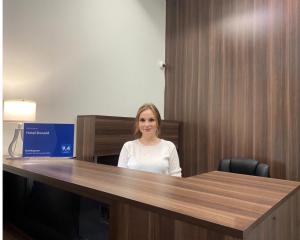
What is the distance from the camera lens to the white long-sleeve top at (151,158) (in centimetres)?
201

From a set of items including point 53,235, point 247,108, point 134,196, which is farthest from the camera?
point 247,108

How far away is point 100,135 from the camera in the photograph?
2.76 metres

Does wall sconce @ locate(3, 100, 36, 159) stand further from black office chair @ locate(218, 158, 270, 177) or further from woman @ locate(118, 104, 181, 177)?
→ black office chair @ locate(218, 158, 270, 177)

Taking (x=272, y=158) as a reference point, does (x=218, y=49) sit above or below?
above

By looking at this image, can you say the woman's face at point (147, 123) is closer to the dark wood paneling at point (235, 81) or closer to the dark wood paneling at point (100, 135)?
the dark wood paneling at point (100, 135)

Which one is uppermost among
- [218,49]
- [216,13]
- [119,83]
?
[216,13]

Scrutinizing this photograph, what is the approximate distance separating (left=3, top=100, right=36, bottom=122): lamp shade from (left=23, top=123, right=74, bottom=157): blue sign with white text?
228mm

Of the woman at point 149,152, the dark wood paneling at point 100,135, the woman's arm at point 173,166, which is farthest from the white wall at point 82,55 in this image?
the woman's arm at point 173,166

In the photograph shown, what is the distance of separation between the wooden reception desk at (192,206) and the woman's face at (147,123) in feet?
2.80

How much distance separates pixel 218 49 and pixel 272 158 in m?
1.63

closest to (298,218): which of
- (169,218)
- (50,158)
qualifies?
(169,218)

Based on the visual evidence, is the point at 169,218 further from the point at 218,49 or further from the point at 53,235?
the point at 218,49

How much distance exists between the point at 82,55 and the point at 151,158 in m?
1.72

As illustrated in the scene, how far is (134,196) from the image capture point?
3.09 feet
